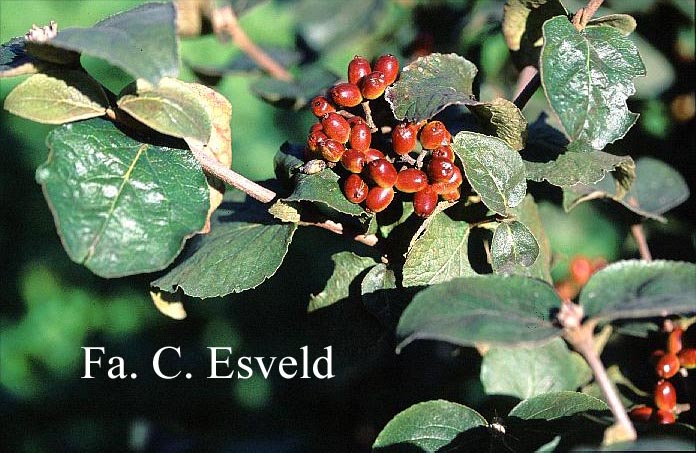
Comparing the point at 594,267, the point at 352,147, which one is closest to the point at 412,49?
the point at 594,267

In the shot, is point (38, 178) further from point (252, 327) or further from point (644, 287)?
point (252, 327)

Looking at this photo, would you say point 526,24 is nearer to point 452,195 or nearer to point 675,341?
point 452,195

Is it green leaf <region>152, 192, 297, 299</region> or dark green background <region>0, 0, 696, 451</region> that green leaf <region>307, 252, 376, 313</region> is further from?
dark green background <region>0, 0, 696, 451</region>

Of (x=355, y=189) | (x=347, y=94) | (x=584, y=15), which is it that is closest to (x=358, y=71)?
(x=347, y=94)

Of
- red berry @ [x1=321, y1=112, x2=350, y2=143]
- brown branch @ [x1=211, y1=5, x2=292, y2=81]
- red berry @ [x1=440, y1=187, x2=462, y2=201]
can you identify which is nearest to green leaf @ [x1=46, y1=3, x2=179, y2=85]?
red berry @ [x1=321, y1=112, x2=350, y2=143]

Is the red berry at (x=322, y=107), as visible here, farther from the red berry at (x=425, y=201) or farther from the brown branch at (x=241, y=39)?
the brown branch at (x=241, y=39)

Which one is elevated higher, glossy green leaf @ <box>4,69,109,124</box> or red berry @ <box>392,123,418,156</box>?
glossy green leaf @ <box>4,69,109,124</box>

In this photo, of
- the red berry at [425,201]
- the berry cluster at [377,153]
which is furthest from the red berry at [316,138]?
the red berry at [425,201]
